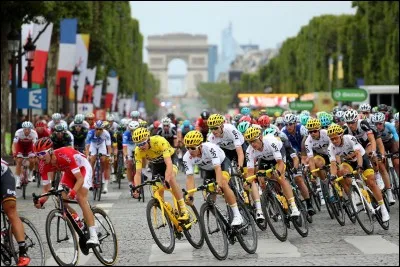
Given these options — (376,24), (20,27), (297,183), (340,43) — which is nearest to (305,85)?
(340,43)

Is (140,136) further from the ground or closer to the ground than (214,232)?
further from the ground

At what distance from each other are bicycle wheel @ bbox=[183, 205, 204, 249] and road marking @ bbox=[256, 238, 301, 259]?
73cm

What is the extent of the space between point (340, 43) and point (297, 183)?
74103mm

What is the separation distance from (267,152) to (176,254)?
8.92ft

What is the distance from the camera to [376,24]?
74.6m

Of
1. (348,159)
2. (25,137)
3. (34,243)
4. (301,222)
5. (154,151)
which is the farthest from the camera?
(25,137)

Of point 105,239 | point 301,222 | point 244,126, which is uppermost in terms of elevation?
point 244,126

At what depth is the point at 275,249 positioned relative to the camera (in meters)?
14.2

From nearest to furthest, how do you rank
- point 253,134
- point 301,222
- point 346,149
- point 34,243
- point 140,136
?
point 34,243
point 140,136
point 253,134
point 301,222
point 346,149

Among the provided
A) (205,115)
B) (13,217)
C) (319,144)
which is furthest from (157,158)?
(205,115)

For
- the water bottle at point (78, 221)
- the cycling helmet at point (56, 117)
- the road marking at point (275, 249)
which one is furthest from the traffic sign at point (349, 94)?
the water bottle at point (78, 221)

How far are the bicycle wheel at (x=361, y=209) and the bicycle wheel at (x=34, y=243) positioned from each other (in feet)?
18.1

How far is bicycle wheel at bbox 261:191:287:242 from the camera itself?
15.0m

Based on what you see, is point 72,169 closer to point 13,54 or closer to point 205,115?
point 205,115
